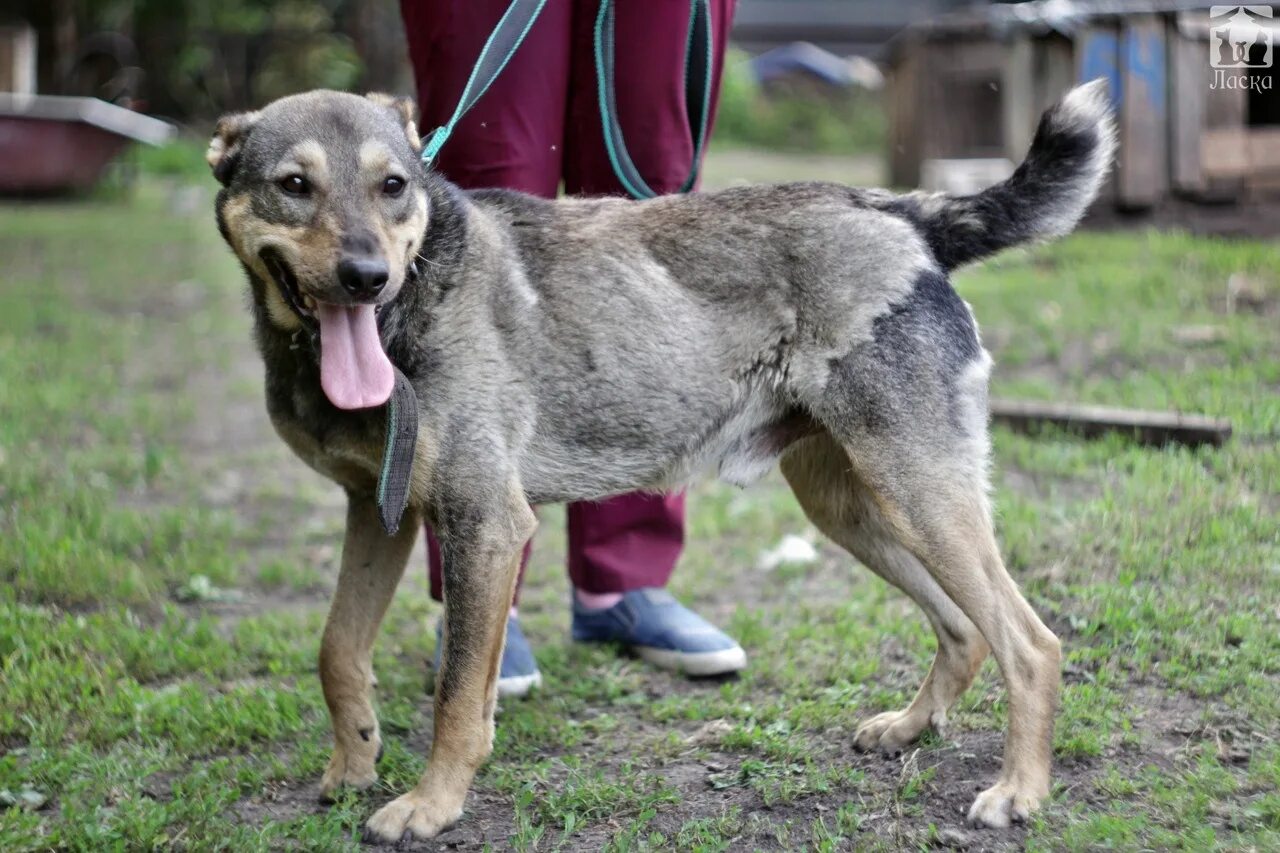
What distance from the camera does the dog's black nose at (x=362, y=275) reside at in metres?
2.96

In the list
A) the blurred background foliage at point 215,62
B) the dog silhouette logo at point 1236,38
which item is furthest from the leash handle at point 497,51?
the blurred background foliage at point 215,62

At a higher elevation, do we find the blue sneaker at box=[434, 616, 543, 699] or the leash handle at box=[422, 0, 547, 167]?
the leash handle at box=[422, 0, 547, 167]

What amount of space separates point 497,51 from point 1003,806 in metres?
2.31

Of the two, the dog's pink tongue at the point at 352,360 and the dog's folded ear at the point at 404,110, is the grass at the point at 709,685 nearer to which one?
the dog's pink tongue at the point at 352,360

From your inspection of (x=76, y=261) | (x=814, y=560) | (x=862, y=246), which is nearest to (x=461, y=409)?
(x=862, y=246)

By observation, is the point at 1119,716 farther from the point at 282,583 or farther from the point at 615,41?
the point at 282,583

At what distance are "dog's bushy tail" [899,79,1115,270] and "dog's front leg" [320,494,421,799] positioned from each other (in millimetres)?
1583

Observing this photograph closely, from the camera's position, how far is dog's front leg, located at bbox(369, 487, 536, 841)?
127 inches

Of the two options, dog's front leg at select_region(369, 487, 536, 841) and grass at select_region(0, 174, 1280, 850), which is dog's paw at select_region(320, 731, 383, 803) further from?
dog's front leg at select_region(369, 487, 536, 841)

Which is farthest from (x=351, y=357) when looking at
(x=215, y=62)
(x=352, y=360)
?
(x=215, y=62)

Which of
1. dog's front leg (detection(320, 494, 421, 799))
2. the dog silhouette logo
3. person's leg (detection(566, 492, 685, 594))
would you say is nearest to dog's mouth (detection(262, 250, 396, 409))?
dog's front leg (detection(320, 494, 421, 799))

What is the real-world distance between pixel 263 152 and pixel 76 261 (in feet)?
28.8

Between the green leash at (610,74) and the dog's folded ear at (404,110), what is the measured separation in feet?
0.24

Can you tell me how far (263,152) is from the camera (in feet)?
10.4
